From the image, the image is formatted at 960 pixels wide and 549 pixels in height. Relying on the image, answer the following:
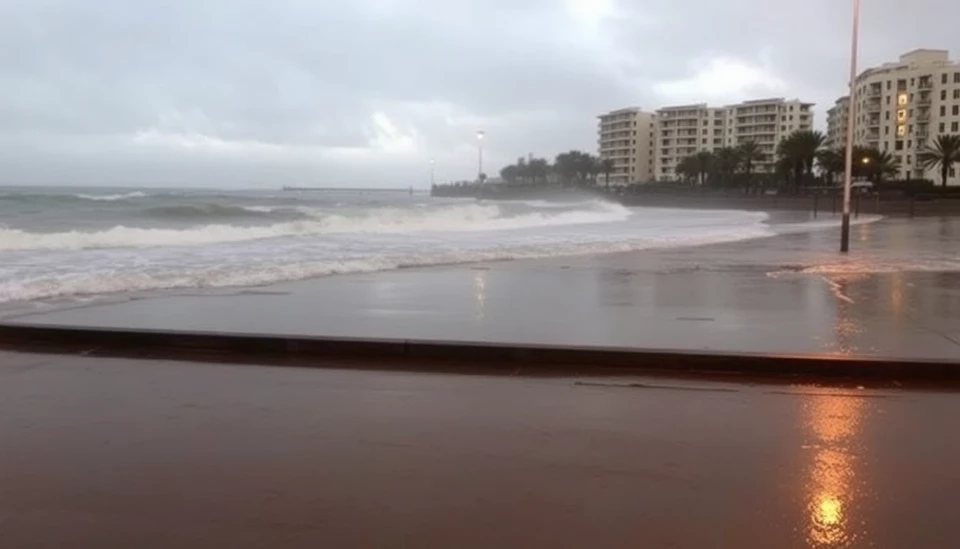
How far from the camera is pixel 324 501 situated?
4.17m

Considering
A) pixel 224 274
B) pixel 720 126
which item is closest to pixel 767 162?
pixel 720 126

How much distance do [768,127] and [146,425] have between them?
170 metres

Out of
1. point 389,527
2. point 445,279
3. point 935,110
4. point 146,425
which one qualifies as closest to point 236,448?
point 146,425

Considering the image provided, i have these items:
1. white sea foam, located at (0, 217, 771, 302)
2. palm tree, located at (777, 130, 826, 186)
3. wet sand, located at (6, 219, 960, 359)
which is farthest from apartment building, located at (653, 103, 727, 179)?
wet sand, located at (6, 219, 960, 359)

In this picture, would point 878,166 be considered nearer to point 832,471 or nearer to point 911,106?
point 911,106

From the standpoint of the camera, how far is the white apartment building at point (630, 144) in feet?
593

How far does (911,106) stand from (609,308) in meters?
130

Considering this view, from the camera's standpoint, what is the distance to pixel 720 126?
17250 cm

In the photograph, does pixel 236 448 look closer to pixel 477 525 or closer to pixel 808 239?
pixel 477 525

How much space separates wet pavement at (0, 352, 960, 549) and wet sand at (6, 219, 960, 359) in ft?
4.89

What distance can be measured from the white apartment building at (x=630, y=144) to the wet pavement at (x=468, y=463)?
175 metres

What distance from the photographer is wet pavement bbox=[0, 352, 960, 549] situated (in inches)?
151

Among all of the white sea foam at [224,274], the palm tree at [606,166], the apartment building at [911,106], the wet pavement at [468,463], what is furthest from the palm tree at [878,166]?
the wet pavement at [468,463]

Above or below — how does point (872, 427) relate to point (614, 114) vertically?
below
